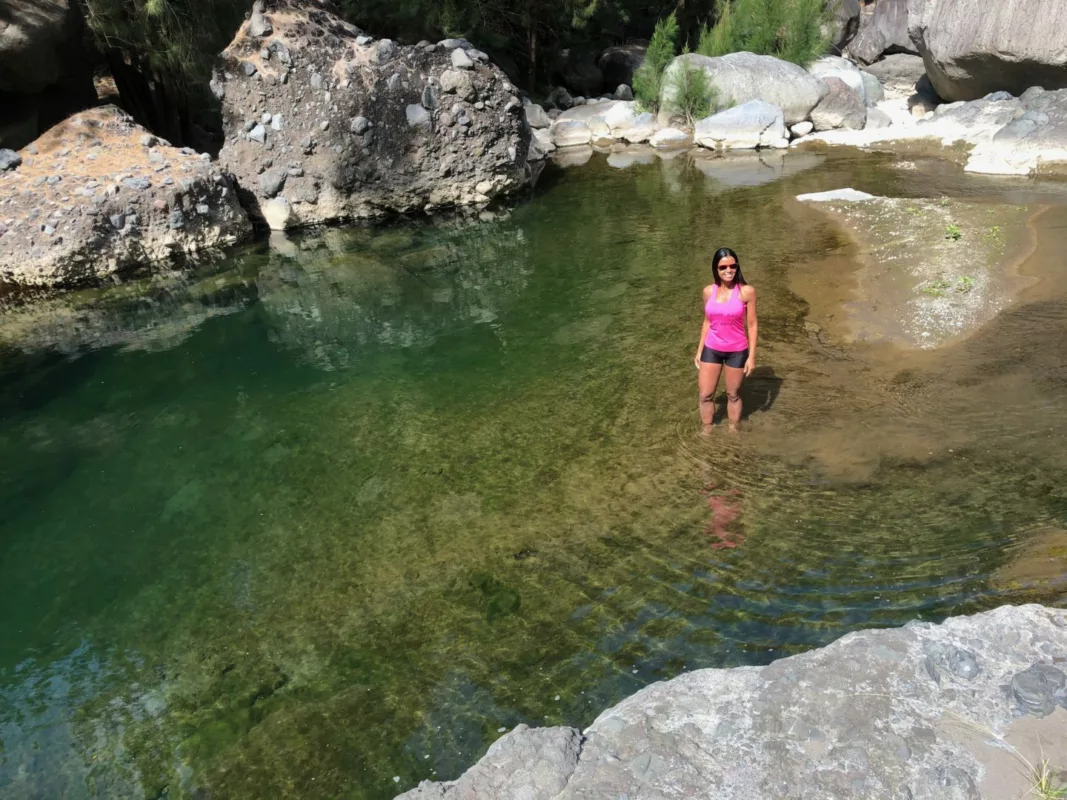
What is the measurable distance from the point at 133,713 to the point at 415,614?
1.67 meters

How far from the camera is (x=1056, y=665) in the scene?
304cm

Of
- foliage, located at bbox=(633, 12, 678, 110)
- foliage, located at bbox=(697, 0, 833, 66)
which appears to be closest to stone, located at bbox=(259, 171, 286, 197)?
foliage, located at bbox=(633, 12, 678, 110)

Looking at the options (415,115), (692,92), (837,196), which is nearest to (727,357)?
(837,196)

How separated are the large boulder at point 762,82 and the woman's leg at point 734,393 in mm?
13968

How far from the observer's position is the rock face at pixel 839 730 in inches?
108

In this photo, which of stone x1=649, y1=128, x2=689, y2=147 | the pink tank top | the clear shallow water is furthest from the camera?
stone x1=649, y1=128, x2=689, y2=147

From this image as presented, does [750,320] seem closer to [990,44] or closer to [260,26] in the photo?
[260,26]

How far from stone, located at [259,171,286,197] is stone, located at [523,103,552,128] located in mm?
8394

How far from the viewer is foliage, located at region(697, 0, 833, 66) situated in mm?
19344

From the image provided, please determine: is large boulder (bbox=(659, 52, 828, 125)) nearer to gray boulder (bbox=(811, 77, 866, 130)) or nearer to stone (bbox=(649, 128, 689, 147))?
gray boulder (bbox=(811, 77, 866, 130))

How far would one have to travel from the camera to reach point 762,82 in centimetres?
1805

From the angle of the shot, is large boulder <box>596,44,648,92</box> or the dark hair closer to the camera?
the dark hair

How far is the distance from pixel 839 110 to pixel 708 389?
1456cm

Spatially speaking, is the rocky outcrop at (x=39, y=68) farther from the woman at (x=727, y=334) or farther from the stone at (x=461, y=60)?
the woman at (x=727, y=334)
